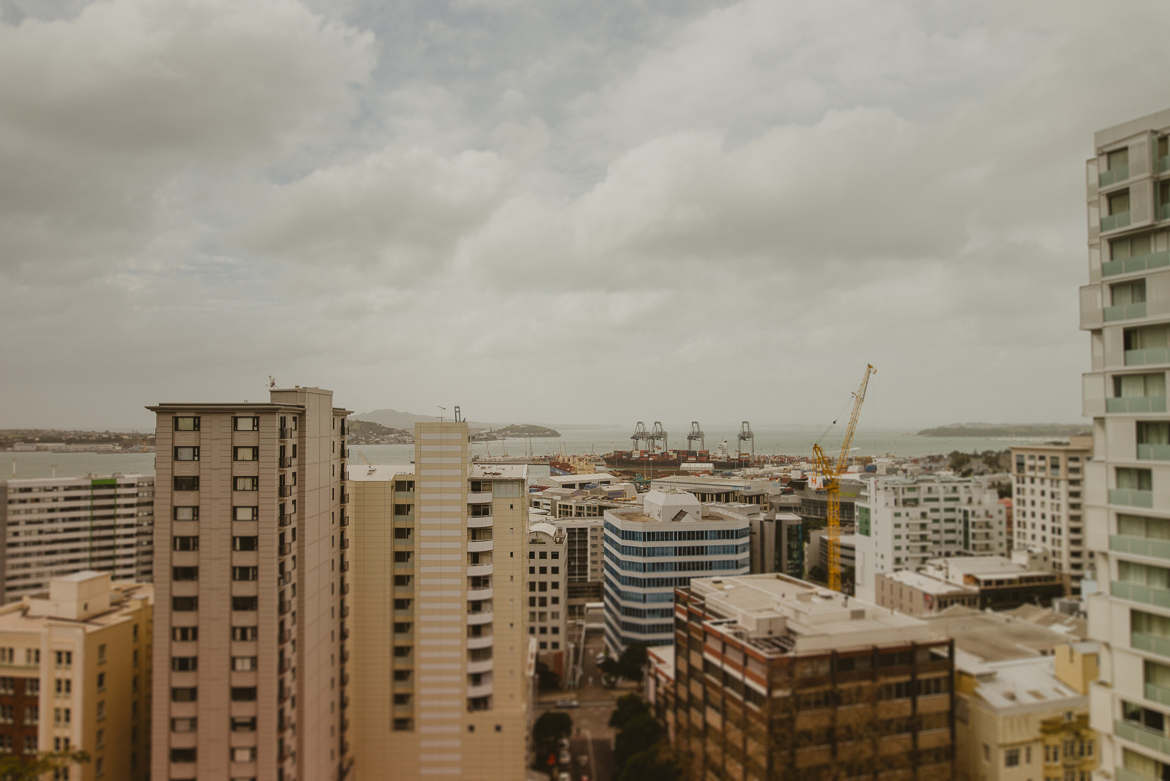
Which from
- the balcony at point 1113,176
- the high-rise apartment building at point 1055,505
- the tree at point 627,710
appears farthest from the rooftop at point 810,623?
the high-rise apartment building at point 1055,505

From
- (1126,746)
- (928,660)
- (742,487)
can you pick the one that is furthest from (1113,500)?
(742,487)

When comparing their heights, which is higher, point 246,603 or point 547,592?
point 246,603

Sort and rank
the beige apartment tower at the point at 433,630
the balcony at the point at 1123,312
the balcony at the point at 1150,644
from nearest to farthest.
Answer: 1. the balcony at the point at 1150,644
2. the balcony at the point at 1123,312
3. the beige apartment tower at the point at 433,630

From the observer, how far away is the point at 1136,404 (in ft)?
35.4

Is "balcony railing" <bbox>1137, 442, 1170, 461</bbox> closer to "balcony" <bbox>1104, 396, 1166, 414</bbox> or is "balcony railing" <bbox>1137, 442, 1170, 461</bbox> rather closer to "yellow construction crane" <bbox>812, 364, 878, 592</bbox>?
"balcony" <bbox>1104, 396, 1166, 414</bbox>

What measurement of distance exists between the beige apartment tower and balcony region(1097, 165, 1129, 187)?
58.7 ft

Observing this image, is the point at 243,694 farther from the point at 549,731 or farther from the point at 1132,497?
the point at 1132,497

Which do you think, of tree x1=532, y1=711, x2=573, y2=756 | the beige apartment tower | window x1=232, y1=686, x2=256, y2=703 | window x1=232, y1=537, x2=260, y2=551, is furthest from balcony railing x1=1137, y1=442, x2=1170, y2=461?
tree x1=532, y1=711, x2=573, y2=756

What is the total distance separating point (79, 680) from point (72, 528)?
62.0ft

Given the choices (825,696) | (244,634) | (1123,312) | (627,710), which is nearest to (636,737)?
(627,710)

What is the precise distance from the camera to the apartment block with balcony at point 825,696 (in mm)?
16891

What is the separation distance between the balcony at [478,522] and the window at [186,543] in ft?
26.4

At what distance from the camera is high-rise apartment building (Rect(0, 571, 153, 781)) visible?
17.5 metres

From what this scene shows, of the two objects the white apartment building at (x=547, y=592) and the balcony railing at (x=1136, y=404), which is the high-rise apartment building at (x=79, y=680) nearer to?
the white apartment building at (x=547, y=592)
